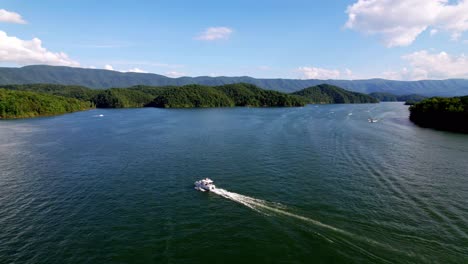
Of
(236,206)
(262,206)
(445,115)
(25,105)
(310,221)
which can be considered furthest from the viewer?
(25,105)

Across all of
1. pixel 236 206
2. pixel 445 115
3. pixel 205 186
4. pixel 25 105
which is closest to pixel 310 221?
pixel 236 206

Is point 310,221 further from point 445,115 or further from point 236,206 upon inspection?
point 445,115

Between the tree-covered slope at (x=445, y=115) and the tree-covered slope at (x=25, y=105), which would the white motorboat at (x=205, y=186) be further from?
the tree-covered slope at (x=25, y=105)

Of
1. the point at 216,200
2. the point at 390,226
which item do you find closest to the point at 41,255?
the point at 216,200

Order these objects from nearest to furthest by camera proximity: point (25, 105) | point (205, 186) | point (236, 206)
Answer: point (236, 206) < point (205, 186) < point (25, 105)

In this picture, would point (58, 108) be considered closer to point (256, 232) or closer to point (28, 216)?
point (28, 216)

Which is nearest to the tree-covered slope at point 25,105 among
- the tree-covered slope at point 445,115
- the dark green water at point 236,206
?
the dark green water at point 236,206
